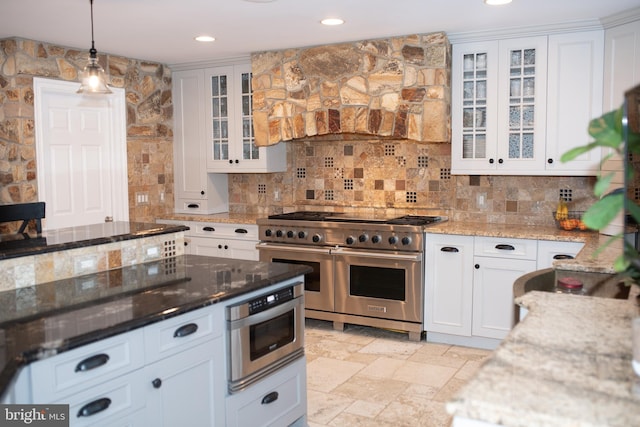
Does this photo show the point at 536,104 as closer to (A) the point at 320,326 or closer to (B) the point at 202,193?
(A) the point at 320,326

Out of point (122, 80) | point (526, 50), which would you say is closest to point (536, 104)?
point (526, 50)

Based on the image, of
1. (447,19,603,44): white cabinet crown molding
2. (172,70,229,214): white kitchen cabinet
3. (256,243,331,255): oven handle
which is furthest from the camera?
(172,70,229,214): white kitchen cabinet

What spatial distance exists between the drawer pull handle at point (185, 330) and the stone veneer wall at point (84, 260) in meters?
0.74

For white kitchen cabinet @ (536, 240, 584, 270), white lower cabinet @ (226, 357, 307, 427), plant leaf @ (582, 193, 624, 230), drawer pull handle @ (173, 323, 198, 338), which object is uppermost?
plant leaf @ (582, 193, 624, 230)

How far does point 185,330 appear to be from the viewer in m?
2.54

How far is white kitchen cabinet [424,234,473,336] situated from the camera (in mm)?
4691

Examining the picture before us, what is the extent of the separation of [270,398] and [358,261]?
2096 mm

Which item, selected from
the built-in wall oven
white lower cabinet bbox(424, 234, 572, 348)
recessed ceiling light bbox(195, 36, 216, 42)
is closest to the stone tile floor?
white lower cabinet bbox(424, 234, 572, 348)

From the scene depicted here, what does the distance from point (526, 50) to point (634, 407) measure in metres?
3.89

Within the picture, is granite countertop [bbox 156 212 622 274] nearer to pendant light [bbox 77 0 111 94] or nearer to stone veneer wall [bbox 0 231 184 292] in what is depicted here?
stone veneer wall [bbox 0 231 184 292]

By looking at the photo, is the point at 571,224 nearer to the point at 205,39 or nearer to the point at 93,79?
the point at 205,39

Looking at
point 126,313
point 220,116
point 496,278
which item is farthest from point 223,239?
point 126,313

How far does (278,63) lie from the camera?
213 inches

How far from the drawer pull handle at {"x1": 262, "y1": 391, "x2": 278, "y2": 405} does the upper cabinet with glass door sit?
3.06 metres
